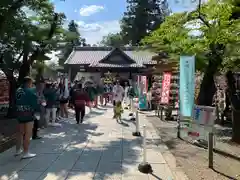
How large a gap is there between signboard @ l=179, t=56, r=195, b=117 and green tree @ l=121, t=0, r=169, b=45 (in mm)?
40268

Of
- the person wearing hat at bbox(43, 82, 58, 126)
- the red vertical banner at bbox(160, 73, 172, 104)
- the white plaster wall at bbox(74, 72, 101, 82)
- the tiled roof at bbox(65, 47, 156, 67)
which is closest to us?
the person wearing hat at bbox(43, 82, 58, 126)

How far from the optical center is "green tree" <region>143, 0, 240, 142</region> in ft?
29.1

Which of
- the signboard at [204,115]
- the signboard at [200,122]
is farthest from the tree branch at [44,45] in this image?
the signboard at [204,115]

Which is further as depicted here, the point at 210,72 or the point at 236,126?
the point at 210,72

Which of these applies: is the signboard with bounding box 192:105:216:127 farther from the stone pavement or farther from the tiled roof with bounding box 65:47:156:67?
the tiled roof with bounding box 65:47:156:67

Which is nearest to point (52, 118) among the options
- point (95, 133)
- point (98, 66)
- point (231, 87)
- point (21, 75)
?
point (95, 133)

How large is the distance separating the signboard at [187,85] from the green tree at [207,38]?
1764mm

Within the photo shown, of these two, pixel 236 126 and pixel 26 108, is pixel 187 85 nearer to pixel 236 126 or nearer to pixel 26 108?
pixel 236 126

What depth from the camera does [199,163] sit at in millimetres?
6543

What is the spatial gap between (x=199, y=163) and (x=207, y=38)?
14.0 feet

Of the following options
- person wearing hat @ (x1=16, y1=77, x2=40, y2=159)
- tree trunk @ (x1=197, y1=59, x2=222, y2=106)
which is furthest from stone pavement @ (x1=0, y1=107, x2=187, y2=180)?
tree trunk @ (x1=197, y1=59, x2=222, y2=106)

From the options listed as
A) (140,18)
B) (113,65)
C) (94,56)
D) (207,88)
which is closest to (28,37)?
(207,88)

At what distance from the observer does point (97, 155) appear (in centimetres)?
690

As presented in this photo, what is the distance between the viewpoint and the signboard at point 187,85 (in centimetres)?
763
